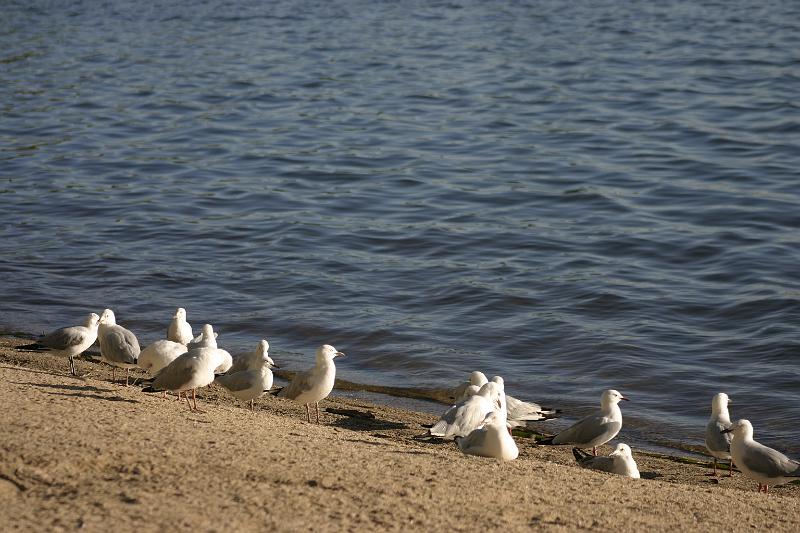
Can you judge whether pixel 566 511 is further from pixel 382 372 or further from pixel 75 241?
pixel 75 241

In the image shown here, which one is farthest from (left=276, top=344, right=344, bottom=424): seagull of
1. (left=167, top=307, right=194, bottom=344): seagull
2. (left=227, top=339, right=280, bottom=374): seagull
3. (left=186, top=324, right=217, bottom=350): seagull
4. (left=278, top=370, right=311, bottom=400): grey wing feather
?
(left=167, top=307, right=194, bottom=344): seagull

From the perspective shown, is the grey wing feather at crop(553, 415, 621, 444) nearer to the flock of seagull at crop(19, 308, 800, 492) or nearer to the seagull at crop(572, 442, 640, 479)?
the flock of seagull at crop(19, 308, 800, 492)

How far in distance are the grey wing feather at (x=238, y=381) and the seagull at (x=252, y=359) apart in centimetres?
59

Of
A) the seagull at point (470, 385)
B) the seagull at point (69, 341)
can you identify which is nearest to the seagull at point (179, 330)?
the seagull at point (69, 341)

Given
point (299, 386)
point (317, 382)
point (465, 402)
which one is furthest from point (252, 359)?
point (465, 402)

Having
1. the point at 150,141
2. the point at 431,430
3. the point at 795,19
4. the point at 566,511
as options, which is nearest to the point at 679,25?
the point at 795,19

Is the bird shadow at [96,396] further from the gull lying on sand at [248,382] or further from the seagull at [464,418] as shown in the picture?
the seagull at [464,418]

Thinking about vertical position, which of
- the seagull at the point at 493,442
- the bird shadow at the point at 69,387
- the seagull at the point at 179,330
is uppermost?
the bird shadow at the point at 69,387

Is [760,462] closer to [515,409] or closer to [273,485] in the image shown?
[515,409]

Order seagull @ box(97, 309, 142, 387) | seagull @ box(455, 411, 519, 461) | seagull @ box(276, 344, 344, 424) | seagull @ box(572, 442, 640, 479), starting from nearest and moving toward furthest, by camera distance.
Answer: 1. seagull @ box(455, 411, 519, 461)
2. seagull @ box(572, 442, 640, 479)
3. seagull @ box(276, 344, 344, 424)
4. seagull @ box(97, 309, 142, 387)

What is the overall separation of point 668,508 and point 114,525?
337 centimetres

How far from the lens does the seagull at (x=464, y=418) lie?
9.20 meters

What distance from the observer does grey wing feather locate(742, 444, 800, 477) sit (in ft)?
29.0

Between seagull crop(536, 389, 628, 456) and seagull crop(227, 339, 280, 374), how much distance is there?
107 inches
